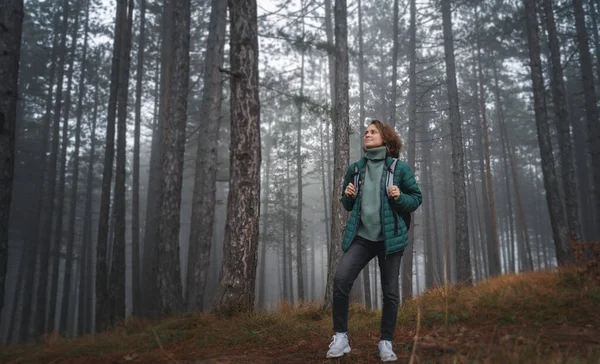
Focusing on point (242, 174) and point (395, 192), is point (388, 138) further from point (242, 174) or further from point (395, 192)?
point (242, 174)

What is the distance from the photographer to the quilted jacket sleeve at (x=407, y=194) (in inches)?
Result: 141

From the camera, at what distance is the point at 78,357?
16.1 feet

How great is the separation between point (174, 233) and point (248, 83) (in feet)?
16.2

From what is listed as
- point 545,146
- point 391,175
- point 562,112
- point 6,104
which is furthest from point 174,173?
point 562,112

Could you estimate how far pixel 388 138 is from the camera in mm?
3961

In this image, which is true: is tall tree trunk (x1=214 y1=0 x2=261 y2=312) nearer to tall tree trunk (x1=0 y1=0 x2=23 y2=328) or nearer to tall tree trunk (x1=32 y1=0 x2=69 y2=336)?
tall tree trunk (x1=0 y1=0 x2=23 y2=328)

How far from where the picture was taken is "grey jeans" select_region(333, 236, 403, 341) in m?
3.51

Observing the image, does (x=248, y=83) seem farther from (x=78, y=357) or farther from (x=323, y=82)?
(x=323, y=82)

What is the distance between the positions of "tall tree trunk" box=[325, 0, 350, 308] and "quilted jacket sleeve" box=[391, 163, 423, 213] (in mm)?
5705

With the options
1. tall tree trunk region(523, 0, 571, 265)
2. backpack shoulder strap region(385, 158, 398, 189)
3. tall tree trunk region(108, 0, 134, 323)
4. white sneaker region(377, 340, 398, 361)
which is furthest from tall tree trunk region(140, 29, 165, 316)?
tall tree trunk region(523, 0, 571, 265)

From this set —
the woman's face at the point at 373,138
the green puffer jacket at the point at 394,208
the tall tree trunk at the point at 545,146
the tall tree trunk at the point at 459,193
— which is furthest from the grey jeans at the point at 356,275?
the tall tree trunk at the point at 545,146

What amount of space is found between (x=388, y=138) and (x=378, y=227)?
39.5 inches

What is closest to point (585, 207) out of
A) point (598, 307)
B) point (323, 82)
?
point (323, 82)

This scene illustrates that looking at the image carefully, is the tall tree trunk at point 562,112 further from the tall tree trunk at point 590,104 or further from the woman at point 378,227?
the woman at point 378,227
